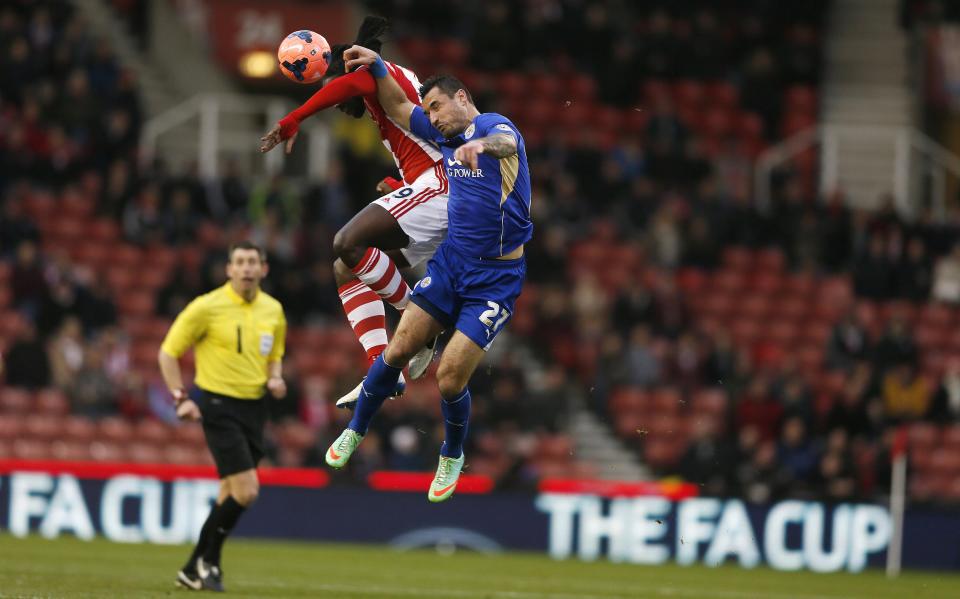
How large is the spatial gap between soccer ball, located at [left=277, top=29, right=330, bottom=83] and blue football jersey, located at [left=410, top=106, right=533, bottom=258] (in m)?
0.69

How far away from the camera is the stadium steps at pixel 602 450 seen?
21422 mm

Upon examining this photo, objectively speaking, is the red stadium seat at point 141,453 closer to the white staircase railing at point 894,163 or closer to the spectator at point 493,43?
the spectator at point 493,43

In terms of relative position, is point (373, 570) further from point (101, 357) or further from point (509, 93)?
point (509, 93)

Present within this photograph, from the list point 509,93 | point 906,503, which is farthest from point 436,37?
point 906,503

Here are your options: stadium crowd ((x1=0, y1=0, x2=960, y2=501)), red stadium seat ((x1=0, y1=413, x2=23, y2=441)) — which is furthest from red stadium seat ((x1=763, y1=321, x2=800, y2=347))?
red stadium seat ((x1=0, y1=413, x2=23, y2=441))

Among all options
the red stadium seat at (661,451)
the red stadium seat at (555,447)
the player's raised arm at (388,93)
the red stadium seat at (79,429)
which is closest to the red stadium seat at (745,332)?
the red stadium seat at (661,451)

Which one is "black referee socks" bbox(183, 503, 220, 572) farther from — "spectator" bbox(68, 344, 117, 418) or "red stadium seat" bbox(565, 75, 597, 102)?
"red stadium seat" bbox(565, 75, 597, 102)

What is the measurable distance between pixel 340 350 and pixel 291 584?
7612 millimetres

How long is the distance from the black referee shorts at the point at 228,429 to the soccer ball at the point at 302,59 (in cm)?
313

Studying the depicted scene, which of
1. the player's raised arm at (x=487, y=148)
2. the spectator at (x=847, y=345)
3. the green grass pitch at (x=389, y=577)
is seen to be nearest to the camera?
the player's raised arm at (x=487, y=148)

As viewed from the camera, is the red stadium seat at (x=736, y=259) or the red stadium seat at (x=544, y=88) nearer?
the red stadium seat at (x=736, y=259)

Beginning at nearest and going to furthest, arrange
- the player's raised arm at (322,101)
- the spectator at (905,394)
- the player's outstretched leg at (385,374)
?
1. the player's raised arm at (322,101)
2. the player's outstretched leg at (385,374)
3. the spectator at (905,394)

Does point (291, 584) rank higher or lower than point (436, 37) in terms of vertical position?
lower

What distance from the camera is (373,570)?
15969 millimetres
